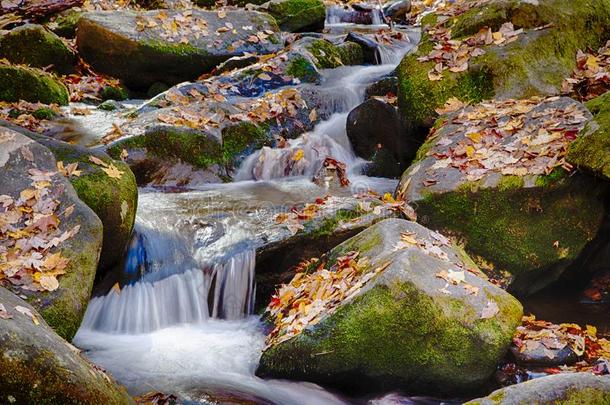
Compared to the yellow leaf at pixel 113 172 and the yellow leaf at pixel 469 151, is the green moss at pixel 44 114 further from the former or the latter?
the yellow leaf at pixel 469 151

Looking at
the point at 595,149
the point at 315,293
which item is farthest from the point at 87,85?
the point at 595,149

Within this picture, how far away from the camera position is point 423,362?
4.50 meters

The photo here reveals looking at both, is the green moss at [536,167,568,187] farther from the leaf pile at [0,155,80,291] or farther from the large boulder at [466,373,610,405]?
the leaf pile at [0,155,80,291]

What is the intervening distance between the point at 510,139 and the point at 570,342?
8.22 feet

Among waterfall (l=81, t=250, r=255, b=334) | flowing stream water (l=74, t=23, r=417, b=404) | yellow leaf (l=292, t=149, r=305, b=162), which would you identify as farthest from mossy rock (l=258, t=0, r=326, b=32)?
waterfall (l=81, t=250, r=255, b=334)

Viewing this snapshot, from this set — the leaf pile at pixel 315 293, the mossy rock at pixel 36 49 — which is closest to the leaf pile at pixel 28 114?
the mossy rock at pixel 36 49

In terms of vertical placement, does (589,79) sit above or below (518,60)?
below

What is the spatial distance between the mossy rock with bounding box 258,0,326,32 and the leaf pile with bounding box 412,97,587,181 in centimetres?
831

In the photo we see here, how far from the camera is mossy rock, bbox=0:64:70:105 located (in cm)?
930

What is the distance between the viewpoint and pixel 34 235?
464 cm

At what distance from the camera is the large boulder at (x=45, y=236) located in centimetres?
422

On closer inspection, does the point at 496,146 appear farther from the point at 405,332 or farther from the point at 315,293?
the point at 405,332

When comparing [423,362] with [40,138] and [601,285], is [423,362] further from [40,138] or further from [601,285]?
[40,138]

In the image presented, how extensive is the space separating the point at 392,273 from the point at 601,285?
320 centimetres
